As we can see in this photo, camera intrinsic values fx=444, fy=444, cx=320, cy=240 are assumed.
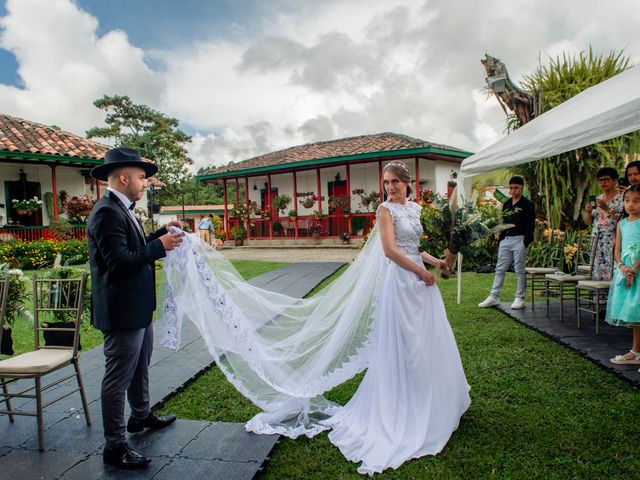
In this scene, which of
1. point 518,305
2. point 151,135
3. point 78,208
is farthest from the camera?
point 151,135

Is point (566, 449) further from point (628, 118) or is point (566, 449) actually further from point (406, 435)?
point (628, 118)

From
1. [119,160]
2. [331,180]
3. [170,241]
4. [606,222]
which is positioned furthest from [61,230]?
[606,222]

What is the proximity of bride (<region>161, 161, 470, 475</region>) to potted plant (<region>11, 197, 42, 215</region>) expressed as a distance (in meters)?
15.2

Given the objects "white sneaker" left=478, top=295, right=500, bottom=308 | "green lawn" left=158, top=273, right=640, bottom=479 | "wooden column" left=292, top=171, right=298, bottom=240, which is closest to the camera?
"green lawn" left=158, top=273, right=640, bottom=479

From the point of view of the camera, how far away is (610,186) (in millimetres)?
5387

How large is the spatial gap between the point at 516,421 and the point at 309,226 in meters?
18.4

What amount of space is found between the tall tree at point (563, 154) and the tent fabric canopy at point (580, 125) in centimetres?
356

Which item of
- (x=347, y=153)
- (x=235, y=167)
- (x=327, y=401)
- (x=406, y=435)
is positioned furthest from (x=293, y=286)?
(x=235, y=167)

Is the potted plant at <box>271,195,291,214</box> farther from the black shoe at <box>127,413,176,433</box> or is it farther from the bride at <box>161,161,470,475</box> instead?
the black shoe at <box>127,413,176,433</box>

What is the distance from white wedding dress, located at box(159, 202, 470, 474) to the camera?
2984mm

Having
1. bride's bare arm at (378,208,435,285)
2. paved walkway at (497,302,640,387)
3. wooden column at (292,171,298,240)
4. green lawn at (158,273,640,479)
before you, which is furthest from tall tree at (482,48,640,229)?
wooden column at (292,171,298,240)

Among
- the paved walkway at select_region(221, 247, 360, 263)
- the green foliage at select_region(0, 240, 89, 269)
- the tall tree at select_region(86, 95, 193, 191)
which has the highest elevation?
the tall tree at select_region(86, 95, 193, 191)

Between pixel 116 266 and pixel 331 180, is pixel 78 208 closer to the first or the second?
pixel 331 180

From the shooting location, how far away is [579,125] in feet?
14.0
